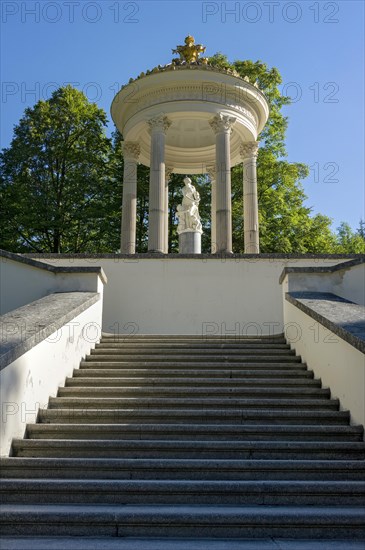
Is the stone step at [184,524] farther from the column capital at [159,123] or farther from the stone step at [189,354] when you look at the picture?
the column capital at [159,123]

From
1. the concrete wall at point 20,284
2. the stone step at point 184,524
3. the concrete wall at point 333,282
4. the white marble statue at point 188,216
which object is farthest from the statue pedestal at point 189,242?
the stone step at point 184,524

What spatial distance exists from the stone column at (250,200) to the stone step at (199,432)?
13.7 metres

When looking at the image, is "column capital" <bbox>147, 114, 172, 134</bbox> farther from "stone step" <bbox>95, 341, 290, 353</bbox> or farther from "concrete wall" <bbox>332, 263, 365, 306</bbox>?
"stone step" <bbox>95, 341, 290, 353</bbox>

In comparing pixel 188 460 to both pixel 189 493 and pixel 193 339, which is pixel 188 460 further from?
pixel 193 339

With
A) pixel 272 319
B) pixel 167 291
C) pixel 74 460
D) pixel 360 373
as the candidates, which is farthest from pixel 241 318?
pixel 74 460

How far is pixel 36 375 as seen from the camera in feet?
23.8

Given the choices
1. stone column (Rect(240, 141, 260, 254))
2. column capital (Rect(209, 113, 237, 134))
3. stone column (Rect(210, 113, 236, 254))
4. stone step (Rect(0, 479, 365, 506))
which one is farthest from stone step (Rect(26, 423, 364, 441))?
column capital (Rect(209, 113, 237, 134))

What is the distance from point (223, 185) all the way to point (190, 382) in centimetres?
1163

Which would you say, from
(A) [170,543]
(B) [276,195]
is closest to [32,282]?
(A) [170,543]

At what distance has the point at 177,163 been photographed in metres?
24.9

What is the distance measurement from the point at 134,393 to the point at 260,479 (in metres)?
2.65

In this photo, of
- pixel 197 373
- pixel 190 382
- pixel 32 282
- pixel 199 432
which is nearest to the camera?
pixel 199 432

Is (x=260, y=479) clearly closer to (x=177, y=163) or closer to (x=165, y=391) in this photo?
(x=165, y=391)

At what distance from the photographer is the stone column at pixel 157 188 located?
18.6 meters
